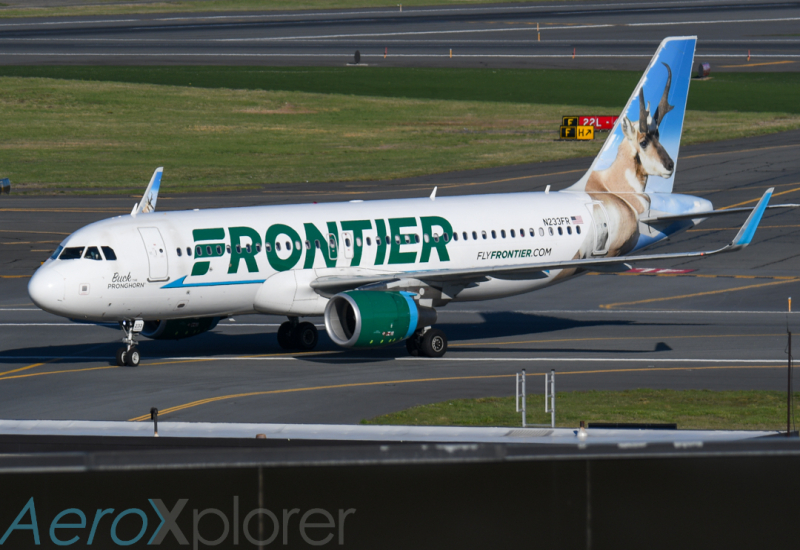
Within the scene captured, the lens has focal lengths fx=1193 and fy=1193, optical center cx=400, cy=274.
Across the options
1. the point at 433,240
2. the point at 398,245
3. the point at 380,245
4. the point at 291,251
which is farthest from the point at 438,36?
the point at 291,251

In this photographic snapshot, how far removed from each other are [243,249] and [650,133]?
18202 mm

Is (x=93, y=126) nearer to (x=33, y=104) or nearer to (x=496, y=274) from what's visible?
(x=33, y=104)

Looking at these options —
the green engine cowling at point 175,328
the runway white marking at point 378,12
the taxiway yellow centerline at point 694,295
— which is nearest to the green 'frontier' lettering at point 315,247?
the green engine cowling at point 175,328

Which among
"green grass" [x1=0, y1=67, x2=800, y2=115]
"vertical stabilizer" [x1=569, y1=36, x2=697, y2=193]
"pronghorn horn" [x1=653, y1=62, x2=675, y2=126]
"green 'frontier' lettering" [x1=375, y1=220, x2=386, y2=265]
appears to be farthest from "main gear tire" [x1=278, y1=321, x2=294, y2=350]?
"green grass" [x1=0, y1=67, x2=800, y2=115]

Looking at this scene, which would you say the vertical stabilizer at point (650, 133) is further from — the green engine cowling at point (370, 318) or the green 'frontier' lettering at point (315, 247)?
the green engine cowling at point (370, 318)

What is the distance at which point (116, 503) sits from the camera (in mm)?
8664

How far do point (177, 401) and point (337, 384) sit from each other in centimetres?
499

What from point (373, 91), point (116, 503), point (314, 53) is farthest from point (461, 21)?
point (116, 503)

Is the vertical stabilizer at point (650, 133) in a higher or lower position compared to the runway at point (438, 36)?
lower

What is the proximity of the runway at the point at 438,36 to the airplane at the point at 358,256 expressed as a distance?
84.4 m

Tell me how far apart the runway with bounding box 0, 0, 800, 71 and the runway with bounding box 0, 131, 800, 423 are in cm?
7299

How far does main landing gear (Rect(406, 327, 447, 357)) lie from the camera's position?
39.7 m

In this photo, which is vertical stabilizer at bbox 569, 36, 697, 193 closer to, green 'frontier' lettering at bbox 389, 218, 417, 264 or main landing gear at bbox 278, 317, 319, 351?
green 'frontier' lettering at bbox 389, 218, 417, 264

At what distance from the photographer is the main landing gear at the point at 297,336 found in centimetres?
4172
